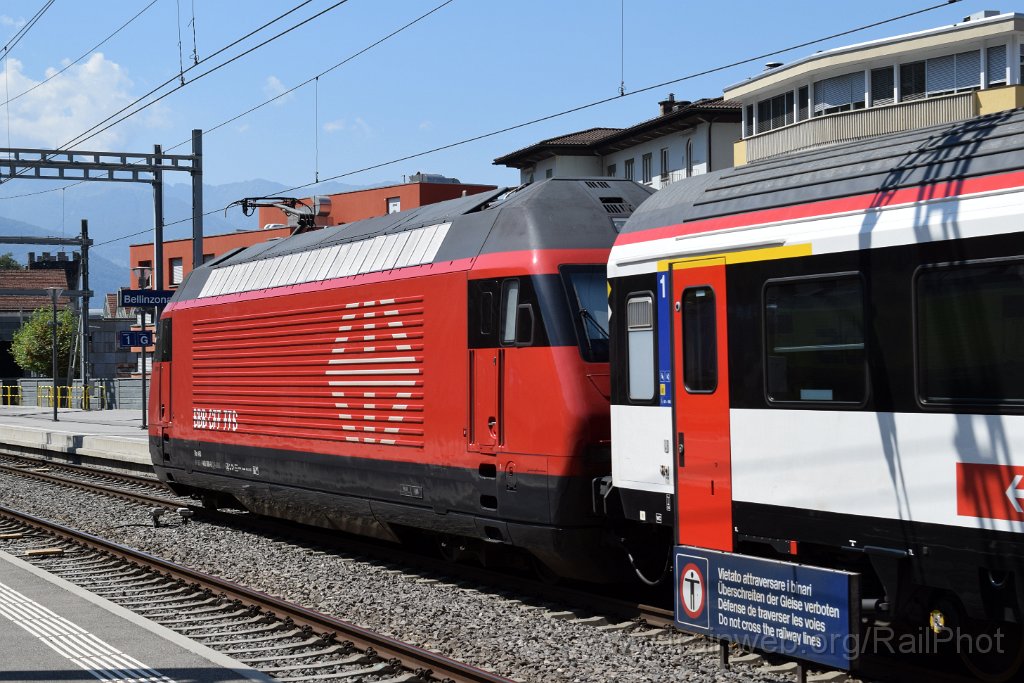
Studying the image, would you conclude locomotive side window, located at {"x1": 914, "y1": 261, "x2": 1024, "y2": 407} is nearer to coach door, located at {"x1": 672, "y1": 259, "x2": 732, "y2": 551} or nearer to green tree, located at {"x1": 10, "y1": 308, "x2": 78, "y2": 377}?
coach door, located at {"x1": 672, "y1": 259, "x2": 732, "y2": 551}

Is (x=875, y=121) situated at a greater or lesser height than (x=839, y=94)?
lesser

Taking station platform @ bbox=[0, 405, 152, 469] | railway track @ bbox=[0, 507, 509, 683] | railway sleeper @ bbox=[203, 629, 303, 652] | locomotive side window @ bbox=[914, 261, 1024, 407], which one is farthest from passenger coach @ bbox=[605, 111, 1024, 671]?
station platform @ bbox=[0, 405, 152, 469]

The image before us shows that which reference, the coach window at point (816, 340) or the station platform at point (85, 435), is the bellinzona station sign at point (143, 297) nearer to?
the station platform at point (85, 435)

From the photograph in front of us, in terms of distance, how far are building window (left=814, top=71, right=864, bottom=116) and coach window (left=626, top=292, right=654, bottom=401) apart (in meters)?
30.0

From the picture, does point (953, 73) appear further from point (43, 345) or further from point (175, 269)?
point (43, 345)

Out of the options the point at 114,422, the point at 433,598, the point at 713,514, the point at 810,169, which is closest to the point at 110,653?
the point at 433,598

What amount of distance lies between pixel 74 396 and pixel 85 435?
2428cm

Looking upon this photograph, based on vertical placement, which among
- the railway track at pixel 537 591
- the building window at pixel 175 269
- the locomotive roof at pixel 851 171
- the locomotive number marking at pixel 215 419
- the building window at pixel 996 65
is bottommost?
the railway track at pixel 537 591

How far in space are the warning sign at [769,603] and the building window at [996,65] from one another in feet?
98.6

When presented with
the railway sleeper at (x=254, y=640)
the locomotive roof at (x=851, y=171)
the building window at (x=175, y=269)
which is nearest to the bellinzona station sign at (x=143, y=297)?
the railway sleeper at (x=254, y=640)

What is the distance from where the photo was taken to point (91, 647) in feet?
29.2

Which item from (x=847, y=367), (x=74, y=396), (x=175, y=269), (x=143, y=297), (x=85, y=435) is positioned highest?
(x=175, y=269)

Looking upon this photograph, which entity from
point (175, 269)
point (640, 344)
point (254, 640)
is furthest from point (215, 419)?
point (175, 269)

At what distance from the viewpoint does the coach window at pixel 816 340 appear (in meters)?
7.83
